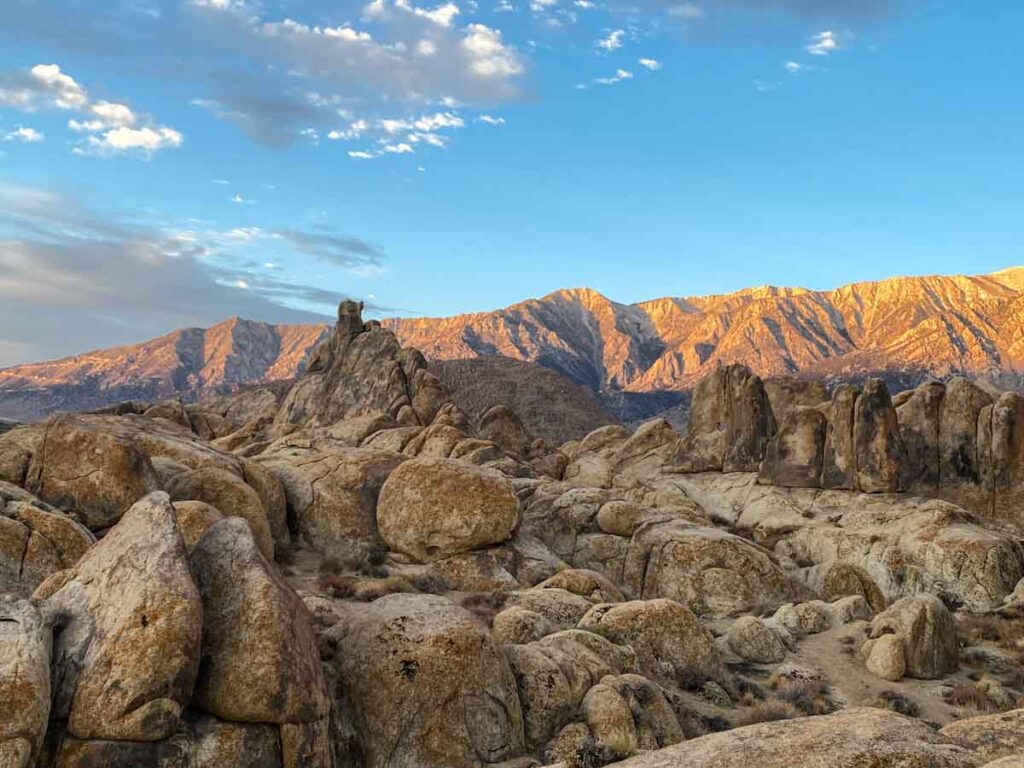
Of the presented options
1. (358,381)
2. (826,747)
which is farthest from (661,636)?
(358,381)

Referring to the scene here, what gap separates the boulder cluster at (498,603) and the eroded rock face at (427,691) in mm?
62

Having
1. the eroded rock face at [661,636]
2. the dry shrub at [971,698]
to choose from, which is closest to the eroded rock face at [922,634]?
the dry shrub at [971,698]

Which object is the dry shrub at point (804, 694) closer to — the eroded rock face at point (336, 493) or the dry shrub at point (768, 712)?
the dry shrub at point (768, 712)

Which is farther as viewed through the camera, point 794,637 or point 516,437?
point 516,437

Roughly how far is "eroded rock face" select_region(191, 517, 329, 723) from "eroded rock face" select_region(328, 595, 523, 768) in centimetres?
213

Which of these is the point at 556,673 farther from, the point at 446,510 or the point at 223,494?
the point at 223,494

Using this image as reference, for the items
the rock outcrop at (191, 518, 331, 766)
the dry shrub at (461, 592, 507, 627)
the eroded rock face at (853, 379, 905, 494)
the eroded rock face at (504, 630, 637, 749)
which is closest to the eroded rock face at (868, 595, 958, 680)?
the eroded rock face at (504, 630, 637, 749)

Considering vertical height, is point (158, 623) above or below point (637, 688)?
→ above

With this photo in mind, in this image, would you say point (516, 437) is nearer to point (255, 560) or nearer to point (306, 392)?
point (306, 392)

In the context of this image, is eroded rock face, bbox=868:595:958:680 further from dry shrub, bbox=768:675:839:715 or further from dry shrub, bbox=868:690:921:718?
dry shrub, bbox=768:675:839:715

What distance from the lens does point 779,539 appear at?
190 feet

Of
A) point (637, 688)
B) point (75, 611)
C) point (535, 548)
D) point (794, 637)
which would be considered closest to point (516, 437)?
point (535, 548)

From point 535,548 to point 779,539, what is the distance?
2806 centimetres

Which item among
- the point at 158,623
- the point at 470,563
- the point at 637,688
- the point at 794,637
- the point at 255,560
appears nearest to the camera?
the point at 158,623
